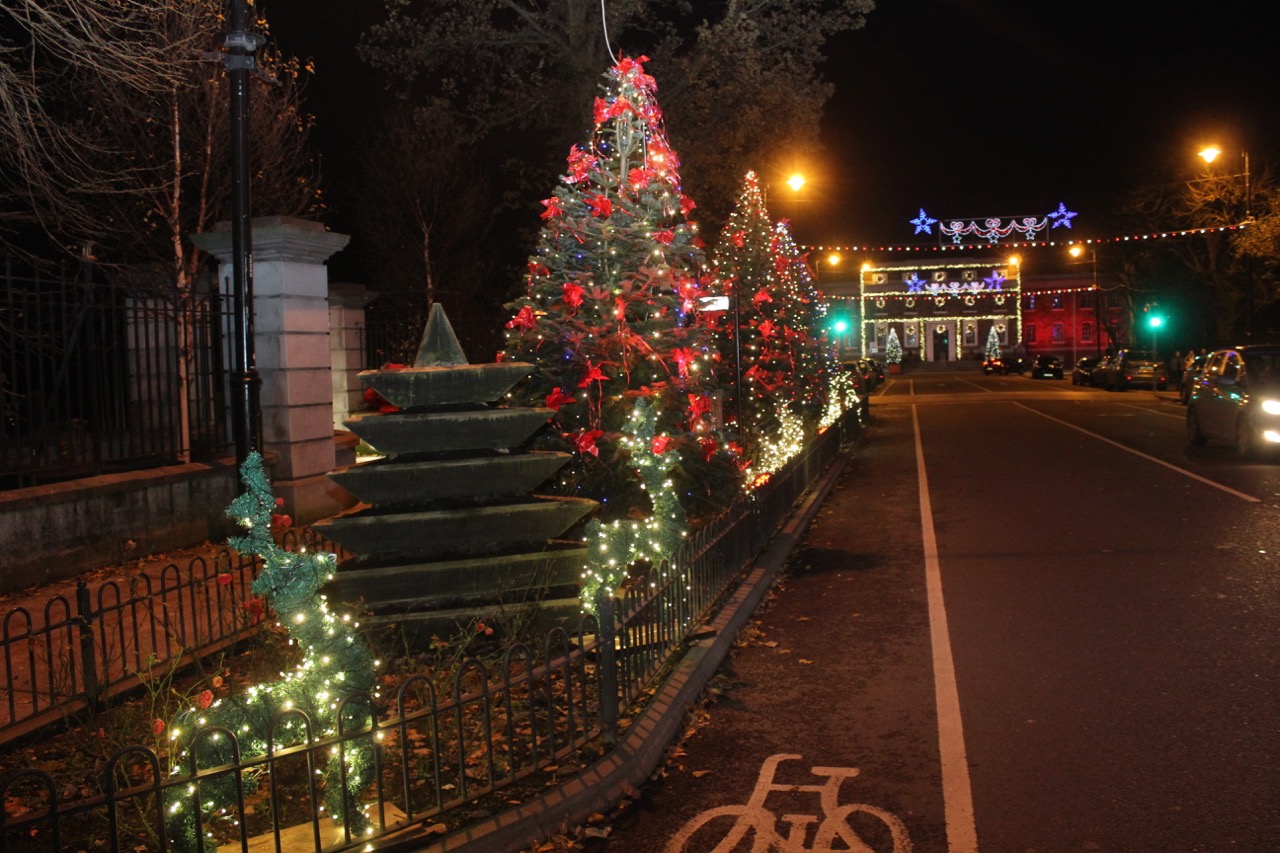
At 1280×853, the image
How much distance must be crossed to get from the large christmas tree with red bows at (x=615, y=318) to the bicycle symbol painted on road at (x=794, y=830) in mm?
5138

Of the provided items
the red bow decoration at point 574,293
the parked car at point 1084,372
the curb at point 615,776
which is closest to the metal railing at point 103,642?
the curb at point 615,776

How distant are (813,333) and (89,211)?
43.6 ft

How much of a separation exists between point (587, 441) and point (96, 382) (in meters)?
5.52

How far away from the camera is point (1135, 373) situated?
49.0 meters

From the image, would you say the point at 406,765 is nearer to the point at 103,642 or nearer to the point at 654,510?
the point at 103,642

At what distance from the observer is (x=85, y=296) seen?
1156cm

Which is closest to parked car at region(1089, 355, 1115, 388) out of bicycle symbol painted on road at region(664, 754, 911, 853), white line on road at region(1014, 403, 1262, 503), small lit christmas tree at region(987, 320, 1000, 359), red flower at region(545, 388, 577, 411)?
white line on road at region(1014, 403, 1262, 503)

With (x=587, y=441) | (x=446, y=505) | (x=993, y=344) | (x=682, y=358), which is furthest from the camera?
(x=993, y=344)

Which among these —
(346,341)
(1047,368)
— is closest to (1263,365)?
(346,341)

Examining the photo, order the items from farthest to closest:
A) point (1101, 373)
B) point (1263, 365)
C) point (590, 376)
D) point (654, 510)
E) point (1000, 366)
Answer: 1. point (1000, 366)
2. point (1101, 373)
3. point (1263, 365)
4. point (590, 376)
5. point (654, 510)

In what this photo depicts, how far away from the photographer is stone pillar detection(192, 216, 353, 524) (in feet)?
44.8

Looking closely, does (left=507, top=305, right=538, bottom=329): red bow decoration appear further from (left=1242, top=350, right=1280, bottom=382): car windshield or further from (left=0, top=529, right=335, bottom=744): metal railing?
(left=1242, top=350, right=1280, bottom=382): car windshield

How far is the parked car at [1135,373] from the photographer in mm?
48406

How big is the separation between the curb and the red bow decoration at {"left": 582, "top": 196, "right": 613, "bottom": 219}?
3867 millimetres
